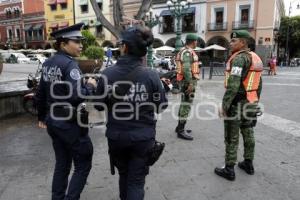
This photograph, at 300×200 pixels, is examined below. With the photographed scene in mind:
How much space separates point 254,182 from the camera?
3.65m

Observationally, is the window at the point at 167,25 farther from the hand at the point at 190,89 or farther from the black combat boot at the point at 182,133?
the hand at the point at 190,89

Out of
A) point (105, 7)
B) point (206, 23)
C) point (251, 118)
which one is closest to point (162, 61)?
point (206, 23)

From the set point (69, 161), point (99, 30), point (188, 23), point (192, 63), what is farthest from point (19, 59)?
point (69, 161)

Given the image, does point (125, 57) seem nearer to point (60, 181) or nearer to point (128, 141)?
point (128, 141)

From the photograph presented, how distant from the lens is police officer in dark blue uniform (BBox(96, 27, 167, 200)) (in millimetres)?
2459

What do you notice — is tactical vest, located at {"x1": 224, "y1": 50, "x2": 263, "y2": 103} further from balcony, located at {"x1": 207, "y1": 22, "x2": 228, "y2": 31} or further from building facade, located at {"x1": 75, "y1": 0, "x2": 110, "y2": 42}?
building facade, located at {"x1": 75, "y1": 0, "x2": 110, "y2": 42}

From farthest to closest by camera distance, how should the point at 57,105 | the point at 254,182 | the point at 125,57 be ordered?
the point at 254,182 → the point at 57,105 → the point at 125,57

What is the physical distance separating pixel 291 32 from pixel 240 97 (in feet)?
123

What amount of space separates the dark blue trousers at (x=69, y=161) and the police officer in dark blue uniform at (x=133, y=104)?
348mm

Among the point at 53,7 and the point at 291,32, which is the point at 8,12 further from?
the point at 291,32

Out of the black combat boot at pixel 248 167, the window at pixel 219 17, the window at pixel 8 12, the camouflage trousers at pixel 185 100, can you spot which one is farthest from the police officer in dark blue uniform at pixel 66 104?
the window at pixel 8 12

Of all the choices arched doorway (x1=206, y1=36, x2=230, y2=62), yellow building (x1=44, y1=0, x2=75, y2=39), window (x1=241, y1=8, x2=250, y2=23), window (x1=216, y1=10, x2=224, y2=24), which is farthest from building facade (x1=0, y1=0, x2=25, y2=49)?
window (x1=241, y1=8, x2=250, y2=23)

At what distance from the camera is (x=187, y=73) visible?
16.3 ft

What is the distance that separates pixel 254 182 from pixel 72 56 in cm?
255
